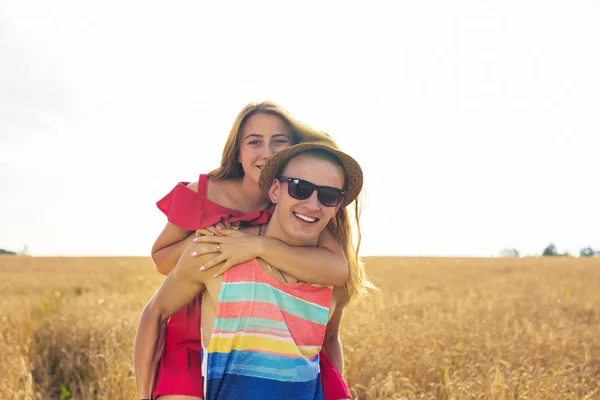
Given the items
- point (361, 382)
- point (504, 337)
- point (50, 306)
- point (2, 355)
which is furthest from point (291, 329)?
point (50, 306)

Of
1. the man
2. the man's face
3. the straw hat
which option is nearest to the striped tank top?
the man

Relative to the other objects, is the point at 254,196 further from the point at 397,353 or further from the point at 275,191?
the point at 397,353

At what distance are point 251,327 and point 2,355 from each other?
3.95m

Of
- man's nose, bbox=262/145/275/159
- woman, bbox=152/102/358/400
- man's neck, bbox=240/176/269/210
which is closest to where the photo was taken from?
woman, bbox=152/102/358/400

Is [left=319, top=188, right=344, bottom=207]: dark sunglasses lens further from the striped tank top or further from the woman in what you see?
the striped tank top

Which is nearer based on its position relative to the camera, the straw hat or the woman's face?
the straw hat

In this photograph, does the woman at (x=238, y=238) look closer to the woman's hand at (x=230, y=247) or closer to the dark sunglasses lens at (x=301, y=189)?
the woman's hand at (x=230, y=247)

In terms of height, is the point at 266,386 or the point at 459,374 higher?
the point at 266,386

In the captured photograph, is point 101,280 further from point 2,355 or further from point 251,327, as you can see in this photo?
point 251,327

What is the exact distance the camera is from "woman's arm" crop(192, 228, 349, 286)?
262 cm

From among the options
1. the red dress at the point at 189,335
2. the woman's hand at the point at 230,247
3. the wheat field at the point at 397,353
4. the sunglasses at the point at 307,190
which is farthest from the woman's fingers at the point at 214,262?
the wheat field at the point at 397,353

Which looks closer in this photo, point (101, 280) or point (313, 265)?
point (313, 265)

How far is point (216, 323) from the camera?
257cm

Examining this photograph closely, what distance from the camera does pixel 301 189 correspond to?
269 centimetres
